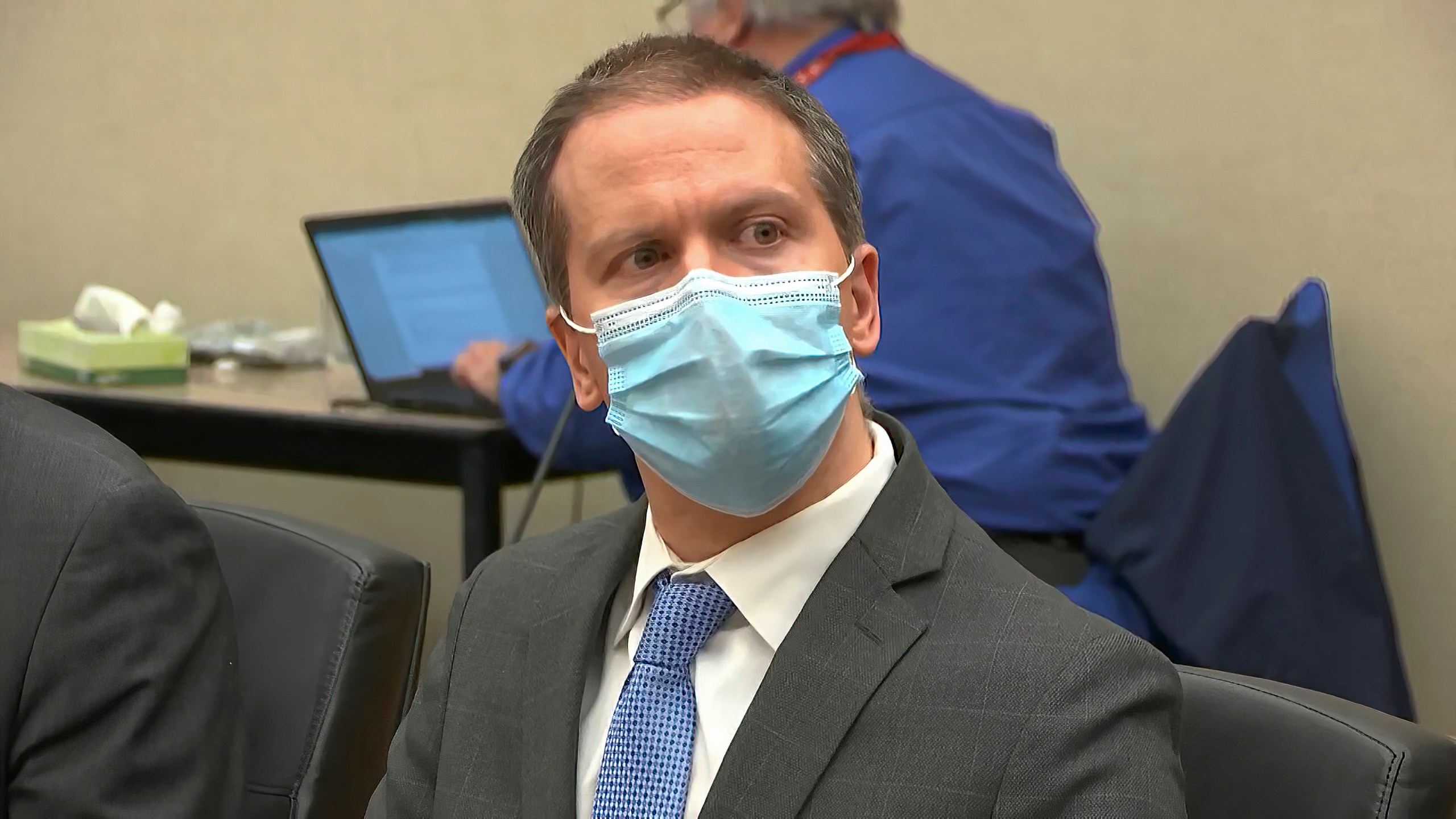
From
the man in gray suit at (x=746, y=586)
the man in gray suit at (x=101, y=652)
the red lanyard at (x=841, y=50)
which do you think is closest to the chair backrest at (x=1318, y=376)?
the red lanyard at (x=841, y=50)

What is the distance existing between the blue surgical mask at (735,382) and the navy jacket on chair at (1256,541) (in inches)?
42.8

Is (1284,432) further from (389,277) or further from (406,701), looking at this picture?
(389,277)

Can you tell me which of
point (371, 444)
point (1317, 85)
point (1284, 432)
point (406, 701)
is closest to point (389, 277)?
point (371, 444)

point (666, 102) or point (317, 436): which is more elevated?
point (666, 102)

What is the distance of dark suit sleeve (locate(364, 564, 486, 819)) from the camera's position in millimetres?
1249

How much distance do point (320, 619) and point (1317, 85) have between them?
2013 millimetres

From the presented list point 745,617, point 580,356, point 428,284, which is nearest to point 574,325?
point 580,356

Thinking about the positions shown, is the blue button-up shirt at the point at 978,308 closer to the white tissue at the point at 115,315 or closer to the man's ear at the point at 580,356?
the man's ear at the point at 580,356

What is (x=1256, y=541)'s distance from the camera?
2.06 metres

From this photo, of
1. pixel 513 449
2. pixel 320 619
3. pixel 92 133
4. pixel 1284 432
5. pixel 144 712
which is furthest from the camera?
pixel 92 133

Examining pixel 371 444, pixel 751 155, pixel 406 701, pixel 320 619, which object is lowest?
pixel 371 444

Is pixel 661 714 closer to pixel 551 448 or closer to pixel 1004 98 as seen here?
pixel 551 448

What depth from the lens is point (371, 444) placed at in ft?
8.65

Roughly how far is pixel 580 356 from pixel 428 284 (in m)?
1.43
